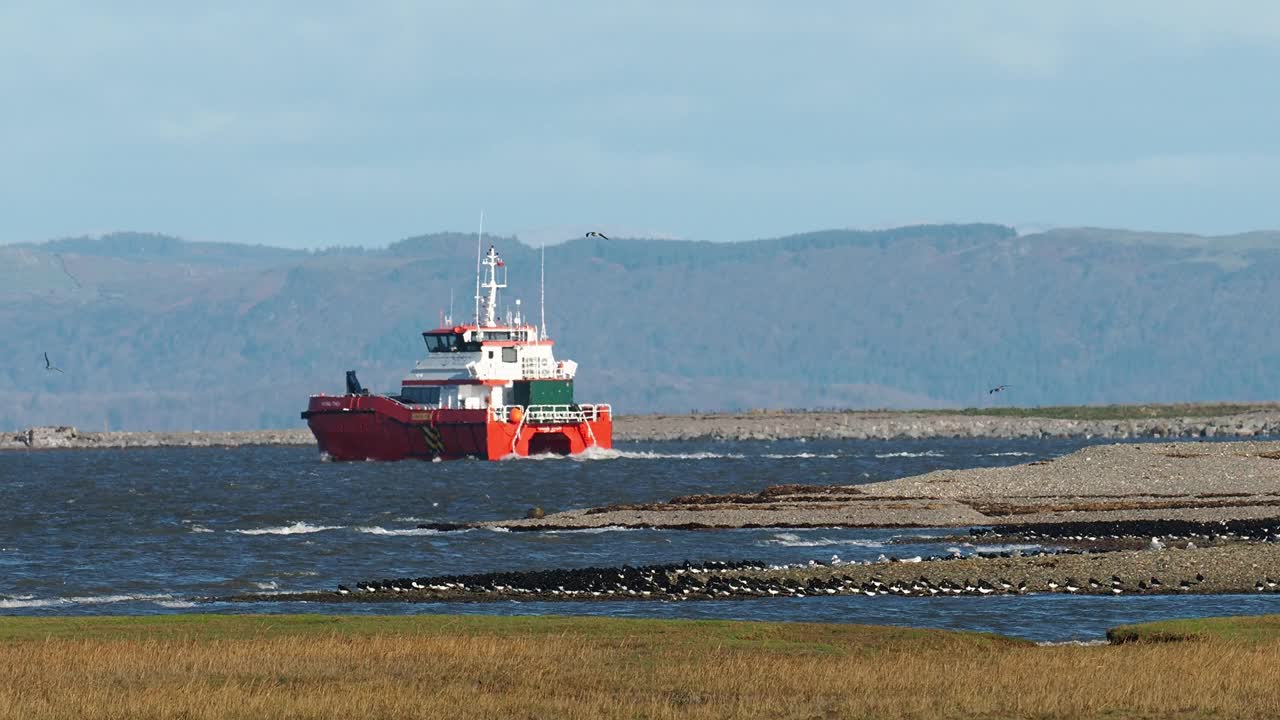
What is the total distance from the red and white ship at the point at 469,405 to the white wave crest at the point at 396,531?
1903 inches

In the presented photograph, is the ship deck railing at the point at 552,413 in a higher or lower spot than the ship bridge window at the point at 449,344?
lower

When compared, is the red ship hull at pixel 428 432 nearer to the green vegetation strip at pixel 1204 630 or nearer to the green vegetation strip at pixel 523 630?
the green vegetation strip at pixel 523 630

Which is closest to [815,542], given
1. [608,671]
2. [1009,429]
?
[608,671]

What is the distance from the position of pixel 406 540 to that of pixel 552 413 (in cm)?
5715

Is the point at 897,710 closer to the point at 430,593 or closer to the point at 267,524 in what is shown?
the point at 430,593

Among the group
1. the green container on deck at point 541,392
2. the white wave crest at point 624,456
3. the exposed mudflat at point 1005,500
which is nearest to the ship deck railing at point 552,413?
the green container on deck at point 541,392

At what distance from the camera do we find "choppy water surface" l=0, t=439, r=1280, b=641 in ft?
129

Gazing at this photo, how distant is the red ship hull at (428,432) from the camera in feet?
374

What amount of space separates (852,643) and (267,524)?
3884cm

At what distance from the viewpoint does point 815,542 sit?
55406mm

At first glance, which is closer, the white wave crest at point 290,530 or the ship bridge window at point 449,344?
the white wave crest at point 290,530

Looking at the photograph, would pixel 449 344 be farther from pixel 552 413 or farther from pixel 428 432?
pixel 552 413

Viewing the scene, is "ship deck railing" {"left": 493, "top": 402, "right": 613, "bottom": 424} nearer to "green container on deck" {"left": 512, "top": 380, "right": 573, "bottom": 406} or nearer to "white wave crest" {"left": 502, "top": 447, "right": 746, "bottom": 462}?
"green container on deck" {"left": 512, "top": 380, "right": 573, "bottom": 406}

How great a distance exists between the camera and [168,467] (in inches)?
5330
